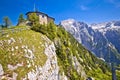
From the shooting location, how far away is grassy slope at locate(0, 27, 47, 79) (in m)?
50.8

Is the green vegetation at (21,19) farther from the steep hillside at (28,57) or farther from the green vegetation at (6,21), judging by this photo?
the steep hillside at (28,57)

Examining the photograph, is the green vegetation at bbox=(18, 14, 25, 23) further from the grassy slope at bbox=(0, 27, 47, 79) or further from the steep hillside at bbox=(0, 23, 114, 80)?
the grassy slope at bbox=(0, 27, 47, 79)

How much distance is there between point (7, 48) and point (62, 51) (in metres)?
29.6

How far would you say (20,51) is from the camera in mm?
54406

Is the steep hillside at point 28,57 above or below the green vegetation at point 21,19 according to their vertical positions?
below

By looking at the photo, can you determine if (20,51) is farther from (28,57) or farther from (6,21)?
(6,21)

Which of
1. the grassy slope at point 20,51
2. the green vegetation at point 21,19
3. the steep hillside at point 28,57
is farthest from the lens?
the green vegetation at point 21,19

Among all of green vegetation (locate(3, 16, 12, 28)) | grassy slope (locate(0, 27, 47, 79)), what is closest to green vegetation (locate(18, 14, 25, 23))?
green vegetation (locate(3, 16, 12, 28))

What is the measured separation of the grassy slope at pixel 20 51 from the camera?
1999 inches

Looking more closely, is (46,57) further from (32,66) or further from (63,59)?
(63,59)

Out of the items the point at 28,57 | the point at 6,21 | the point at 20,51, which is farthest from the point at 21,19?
the point at 28,57

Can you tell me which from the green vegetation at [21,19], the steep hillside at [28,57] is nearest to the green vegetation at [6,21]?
the green vegetation at [21,19]

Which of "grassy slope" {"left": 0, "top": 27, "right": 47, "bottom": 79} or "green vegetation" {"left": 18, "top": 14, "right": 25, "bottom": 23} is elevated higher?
"green vegetation" {"left": 18, "top": 14, "right": 25, "bottom": 23}

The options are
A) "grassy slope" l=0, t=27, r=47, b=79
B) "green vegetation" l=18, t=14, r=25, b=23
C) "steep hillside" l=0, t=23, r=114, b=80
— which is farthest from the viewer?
"green vegetation" l=18, t=14, r=25, b=23
